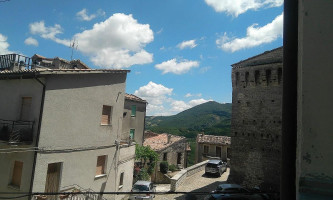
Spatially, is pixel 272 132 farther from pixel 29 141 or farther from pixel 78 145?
pixel 29 141

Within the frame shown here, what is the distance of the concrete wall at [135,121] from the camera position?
1031 inches

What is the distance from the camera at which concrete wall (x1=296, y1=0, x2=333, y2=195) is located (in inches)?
78.8

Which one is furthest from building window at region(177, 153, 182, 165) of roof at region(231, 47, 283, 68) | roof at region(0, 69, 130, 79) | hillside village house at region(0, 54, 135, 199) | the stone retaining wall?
roof at region(0, 69, 130, 79)

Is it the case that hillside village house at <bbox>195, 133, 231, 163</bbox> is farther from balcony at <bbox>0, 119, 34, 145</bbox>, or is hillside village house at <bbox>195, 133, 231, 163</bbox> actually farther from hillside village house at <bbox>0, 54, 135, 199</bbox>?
balcony at <bbox>0, 119, 34, 145</bbox>

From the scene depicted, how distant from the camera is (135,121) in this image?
27.9 metres

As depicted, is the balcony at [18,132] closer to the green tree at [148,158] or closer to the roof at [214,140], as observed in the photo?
the green tree at [148,158]

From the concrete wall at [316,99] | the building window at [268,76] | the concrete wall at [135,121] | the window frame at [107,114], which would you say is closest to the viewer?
the concrete wall at [316,99]

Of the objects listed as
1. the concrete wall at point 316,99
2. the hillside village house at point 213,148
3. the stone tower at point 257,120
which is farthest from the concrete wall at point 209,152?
the concrete wall at point 316,99

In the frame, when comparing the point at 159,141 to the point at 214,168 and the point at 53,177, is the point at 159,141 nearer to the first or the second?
the point at 214,168

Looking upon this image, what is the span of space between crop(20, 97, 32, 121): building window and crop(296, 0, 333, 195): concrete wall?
42.2 ft

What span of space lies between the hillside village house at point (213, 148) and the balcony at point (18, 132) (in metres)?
30.3

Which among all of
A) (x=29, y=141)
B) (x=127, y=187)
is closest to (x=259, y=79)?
(x=127, y=187)

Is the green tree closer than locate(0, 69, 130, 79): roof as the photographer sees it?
No

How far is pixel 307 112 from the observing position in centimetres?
207
